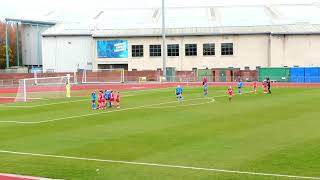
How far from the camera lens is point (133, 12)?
108312 millimetres

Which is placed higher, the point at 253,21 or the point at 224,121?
the point at 253,21

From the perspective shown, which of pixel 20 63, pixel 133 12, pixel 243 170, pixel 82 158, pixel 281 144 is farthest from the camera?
pixel 20 63

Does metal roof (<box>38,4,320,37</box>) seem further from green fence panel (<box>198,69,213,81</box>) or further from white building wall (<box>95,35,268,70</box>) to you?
green fence panel (<box>198,69,213,81</box>)

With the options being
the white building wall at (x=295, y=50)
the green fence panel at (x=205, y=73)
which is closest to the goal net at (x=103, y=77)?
the green fence panel at (x=205, y=73)

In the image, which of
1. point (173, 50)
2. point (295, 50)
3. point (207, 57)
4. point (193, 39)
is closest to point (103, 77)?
point (173, 50)

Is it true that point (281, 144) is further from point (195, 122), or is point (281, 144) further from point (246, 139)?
point (195, 122)

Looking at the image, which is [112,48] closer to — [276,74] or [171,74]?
[171,74]

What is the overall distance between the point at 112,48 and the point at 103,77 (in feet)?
35.9

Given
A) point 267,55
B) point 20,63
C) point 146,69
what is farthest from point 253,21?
point 20,63

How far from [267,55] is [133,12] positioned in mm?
31244

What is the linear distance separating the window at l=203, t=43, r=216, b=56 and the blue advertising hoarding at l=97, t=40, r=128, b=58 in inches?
551

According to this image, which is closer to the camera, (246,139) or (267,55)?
(246,139)

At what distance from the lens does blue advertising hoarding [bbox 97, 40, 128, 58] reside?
9581 centimetres

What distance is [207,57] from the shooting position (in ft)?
306
